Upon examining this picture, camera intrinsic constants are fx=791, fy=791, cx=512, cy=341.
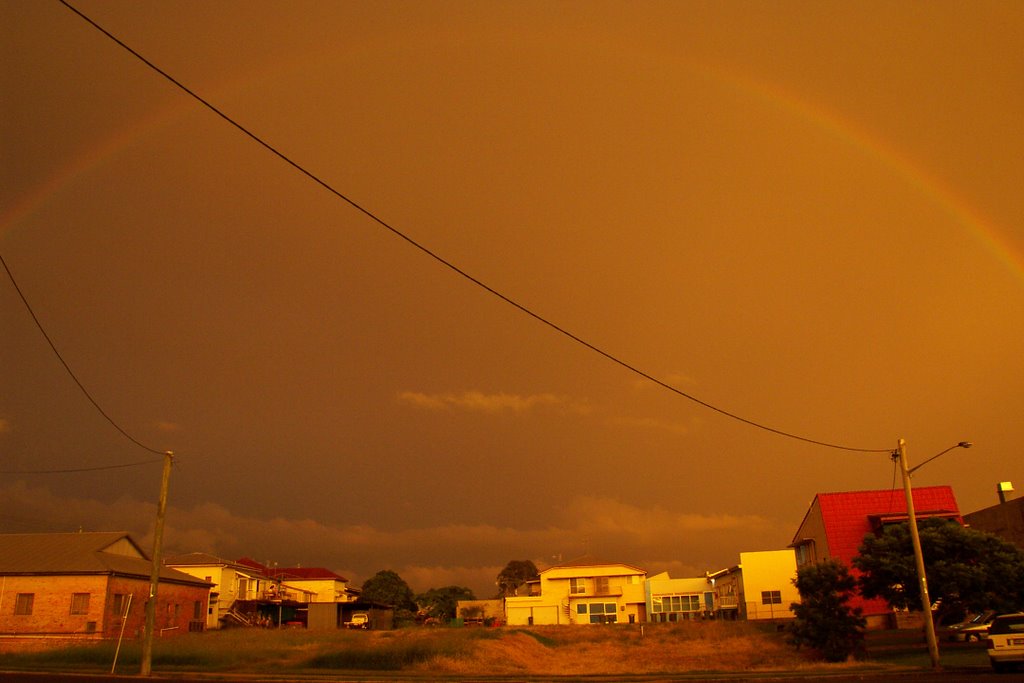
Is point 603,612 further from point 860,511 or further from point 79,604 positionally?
point 79,604

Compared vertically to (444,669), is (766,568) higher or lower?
higher

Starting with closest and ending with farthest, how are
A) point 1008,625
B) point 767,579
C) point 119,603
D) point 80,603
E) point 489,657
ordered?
point 1008,625 → point 489,657 → point 80,603 → point 119,603 → point 767,579

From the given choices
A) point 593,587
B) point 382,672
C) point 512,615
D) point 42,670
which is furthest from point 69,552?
point 593,587

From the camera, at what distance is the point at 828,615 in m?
40.2

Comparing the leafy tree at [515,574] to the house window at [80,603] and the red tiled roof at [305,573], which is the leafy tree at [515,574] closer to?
the red tiled roof at [305,573]

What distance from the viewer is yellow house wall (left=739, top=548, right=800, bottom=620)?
78.9m

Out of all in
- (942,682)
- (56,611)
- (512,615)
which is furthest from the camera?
(512,615)

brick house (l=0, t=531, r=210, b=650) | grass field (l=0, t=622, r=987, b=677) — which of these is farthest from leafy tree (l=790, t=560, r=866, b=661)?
brick house (l=0, t=531, r=210, b=650)

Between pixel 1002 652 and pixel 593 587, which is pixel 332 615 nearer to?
pixel 593 587

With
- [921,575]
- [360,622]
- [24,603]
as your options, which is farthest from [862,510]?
[24,603]

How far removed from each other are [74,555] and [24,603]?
175 inches

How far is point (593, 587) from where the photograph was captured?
94.8 m

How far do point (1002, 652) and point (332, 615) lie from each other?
75.2m

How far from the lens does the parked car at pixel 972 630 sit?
39.7m
